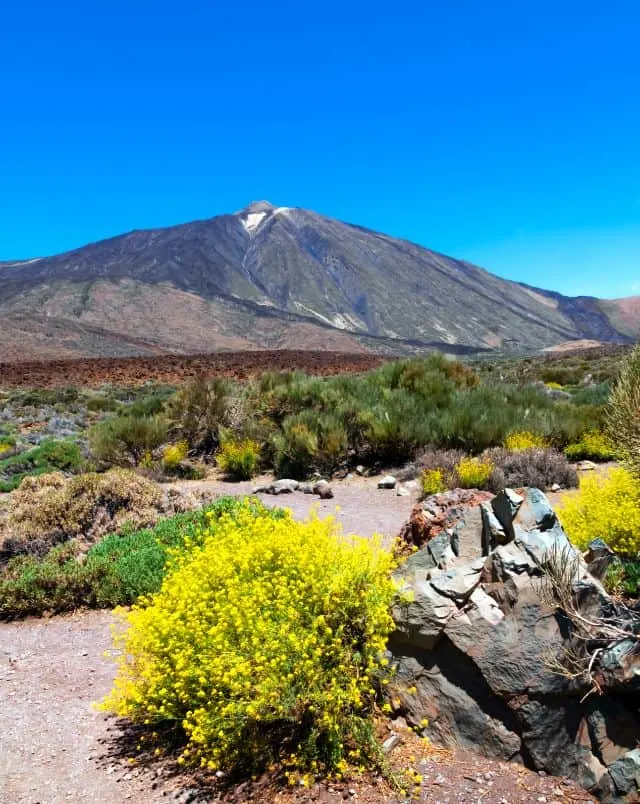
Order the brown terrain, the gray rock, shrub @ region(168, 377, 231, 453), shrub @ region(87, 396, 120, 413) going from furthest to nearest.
A: the brown terrain < shrub @ region(87, 396, 120, 413) < shrub @ region(168, 377, 231, 453) < the gray rock

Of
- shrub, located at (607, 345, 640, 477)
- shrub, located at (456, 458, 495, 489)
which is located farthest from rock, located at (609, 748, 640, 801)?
shrub, located at (456, 458, 495, 489)

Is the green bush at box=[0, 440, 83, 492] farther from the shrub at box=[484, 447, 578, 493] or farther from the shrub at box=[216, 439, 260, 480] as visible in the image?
the shrub at box=[484, 447, 578, 493]

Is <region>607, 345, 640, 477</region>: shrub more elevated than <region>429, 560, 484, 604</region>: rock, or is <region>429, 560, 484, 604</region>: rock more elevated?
<region>607, 345, 640, 477</region>: shrub

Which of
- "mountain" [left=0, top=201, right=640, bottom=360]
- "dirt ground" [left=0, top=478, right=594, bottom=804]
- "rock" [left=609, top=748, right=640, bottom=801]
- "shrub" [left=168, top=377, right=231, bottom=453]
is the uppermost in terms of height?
"mountain" [left=0, top=201, right=640, bottom=360]

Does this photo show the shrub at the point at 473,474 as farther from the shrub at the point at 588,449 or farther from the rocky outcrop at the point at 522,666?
the rocky outcrop at the point at 522,666

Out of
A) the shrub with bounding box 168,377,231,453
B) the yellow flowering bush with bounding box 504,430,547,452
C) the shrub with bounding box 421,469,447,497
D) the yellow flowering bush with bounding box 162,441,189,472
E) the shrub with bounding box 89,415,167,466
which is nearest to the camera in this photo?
the shrub with bounding box 421,469,447,497

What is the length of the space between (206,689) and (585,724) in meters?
2.10

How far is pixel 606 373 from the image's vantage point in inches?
1000

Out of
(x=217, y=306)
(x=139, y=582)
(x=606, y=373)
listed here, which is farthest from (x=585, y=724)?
(x=217, y=306)

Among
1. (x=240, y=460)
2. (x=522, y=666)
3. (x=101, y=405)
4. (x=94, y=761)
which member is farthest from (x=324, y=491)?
(x=101, y=405)

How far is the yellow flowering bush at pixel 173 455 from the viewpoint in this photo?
496 inches

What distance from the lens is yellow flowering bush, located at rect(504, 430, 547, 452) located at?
35.1 ft

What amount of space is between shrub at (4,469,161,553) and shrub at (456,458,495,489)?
14.5 feet

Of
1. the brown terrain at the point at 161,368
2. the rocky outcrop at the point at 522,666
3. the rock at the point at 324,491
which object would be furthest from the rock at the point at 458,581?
the brown terrain at the point at 161,368
